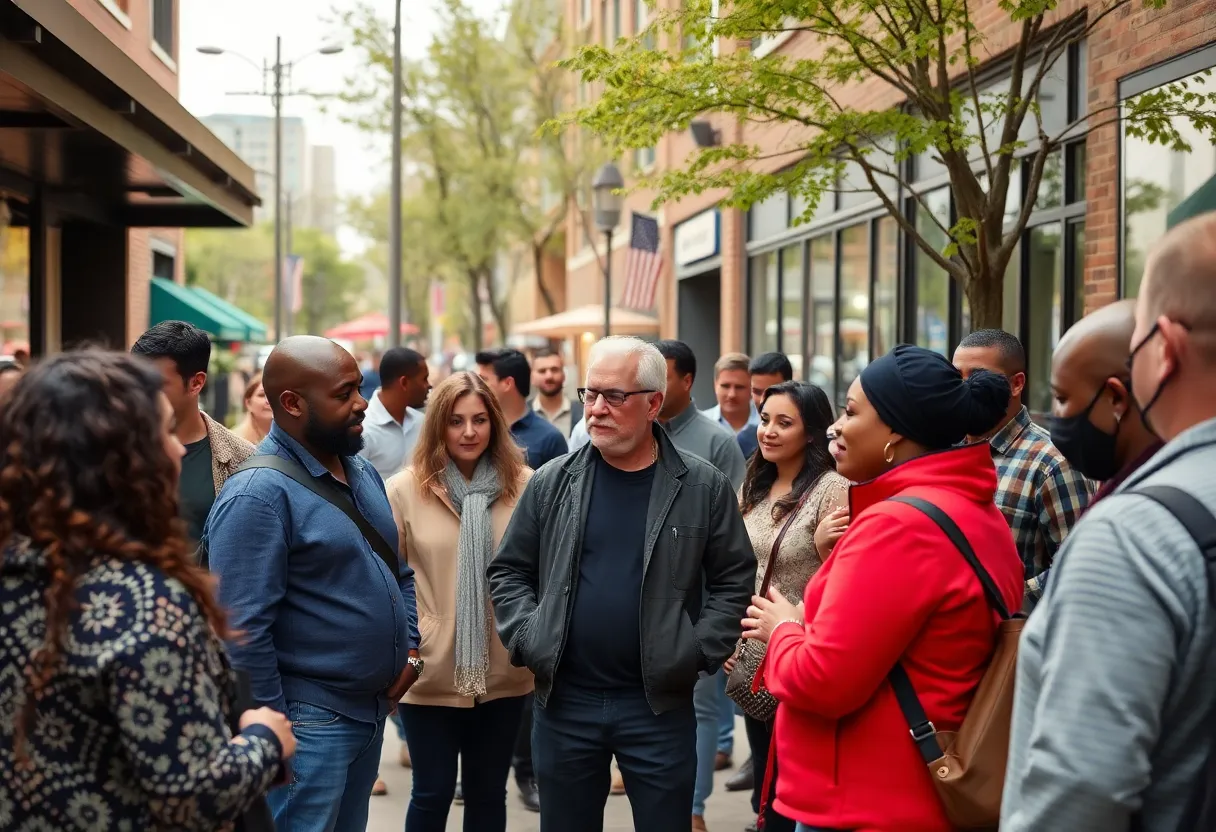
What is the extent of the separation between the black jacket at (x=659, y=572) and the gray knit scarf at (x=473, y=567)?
756mm

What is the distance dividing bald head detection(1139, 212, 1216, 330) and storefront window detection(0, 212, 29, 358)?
44.5 feet

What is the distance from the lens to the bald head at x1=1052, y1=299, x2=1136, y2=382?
310 cm

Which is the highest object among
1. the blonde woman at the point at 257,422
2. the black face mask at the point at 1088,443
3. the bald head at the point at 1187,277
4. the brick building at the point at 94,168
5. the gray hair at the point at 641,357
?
the brick building at the point at 94,168

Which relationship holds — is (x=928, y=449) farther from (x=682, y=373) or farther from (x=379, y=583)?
(x=682, y=373)

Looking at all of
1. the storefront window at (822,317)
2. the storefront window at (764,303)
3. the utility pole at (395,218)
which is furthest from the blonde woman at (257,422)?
the utility pole at (395,218)

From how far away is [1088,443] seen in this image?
3.09 metres

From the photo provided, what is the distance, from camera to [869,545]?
3.05 meters

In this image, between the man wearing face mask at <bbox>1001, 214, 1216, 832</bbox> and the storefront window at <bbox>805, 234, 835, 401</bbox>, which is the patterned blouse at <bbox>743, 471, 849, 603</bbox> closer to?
the man wearing face mask at <bbox>1001, 214, 1216, 832</bbox>

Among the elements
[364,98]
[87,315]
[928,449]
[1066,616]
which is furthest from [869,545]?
[364,98]

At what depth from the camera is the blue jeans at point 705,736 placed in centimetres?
654

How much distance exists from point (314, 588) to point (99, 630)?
5.47 feet

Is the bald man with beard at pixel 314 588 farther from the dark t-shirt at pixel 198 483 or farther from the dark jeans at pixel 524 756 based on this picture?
the dark jeans at pixel 524 756

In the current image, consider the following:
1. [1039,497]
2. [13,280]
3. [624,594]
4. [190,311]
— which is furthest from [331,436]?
[190,311]

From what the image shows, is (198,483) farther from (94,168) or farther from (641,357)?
(94,168)
